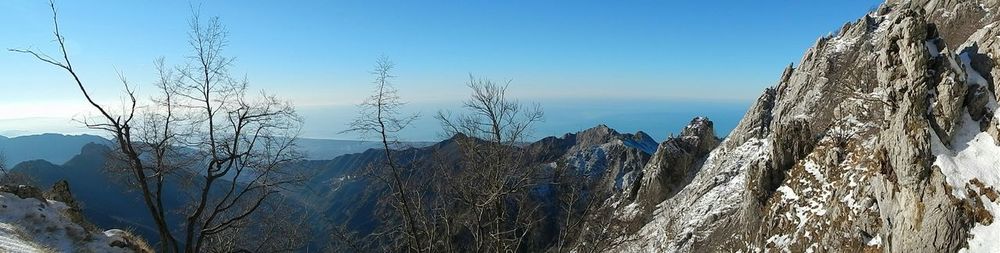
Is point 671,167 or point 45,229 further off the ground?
point 45,229

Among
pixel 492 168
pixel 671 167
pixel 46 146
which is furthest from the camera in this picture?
pixel 46 146

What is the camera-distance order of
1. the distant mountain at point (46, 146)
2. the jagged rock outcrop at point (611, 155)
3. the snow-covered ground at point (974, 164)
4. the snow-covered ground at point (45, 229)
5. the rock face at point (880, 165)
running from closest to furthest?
the snow-covered ground at point (974, 164), the rock face at point (880, 165), the snow-covered ground at point (45, 229), the jagged rock outcrop at point (611, 155), the distant mountain at point (46, 146)

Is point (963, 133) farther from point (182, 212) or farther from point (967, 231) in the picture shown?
point (182, 212)

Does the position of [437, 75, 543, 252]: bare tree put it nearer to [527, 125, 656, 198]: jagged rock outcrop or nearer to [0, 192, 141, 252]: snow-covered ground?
[0, 192, 141, 252]: snow-covered ground

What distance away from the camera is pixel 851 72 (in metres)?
38.1

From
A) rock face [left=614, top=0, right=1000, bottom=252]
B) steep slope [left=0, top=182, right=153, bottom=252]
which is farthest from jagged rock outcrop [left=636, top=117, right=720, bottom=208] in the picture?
steep slope [left=0, top=182, right=153, bottom=252]

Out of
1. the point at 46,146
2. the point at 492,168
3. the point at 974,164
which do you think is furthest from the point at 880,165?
the point at 46,146

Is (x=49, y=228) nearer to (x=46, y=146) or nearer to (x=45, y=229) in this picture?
(x=45, y=229)

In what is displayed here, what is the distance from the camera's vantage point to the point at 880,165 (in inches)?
648

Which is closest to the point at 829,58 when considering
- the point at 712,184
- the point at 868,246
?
the point at 712,184

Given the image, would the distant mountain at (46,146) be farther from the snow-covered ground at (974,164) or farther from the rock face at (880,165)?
the snow-covered ground at (974,164)

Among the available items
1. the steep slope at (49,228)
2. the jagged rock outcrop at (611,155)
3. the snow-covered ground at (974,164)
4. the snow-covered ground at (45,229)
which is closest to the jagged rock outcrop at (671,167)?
the jagged rock outcrop at (611,155)

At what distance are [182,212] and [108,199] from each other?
89.7 meters

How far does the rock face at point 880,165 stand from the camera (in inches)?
532
